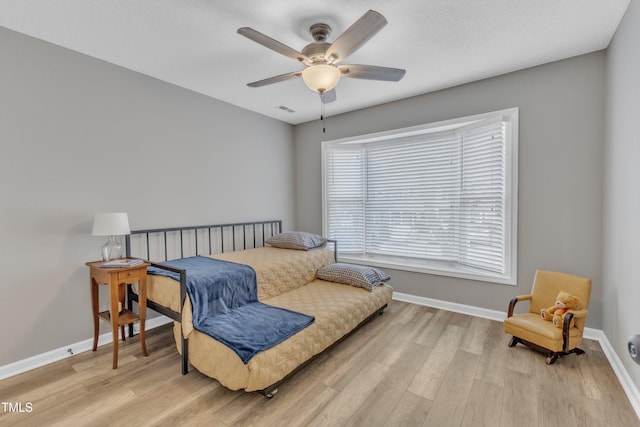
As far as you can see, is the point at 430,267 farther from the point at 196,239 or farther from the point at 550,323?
the point at 196,239

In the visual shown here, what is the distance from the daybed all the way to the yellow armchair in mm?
1279

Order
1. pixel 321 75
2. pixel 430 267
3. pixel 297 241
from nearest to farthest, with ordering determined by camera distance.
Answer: pixel 321 75
pixel 430 267
pixel 297 241

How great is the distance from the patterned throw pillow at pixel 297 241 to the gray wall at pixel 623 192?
2845 millimetres

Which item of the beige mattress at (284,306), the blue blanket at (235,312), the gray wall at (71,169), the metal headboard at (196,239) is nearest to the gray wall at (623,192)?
the beige mattress at (284,306)

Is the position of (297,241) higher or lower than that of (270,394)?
higher

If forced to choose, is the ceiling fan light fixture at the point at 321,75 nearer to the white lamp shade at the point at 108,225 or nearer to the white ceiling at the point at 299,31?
the white ceiling at the point at 299,31

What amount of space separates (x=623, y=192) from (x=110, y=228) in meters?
3.97

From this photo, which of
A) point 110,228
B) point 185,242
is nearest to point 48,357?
point 110,228

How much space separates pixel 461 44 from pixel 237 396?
3209 millimetres

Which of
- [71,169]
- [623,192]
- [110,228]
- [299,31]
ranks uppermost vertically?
[299,31]

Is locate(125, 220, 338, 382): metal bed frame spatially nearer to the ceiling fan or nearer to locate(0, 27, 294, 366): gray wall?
locate(0, 27, 294, 366): gray wall

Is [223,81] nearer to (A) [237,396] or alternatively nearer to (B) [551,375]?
A: (A) [237,396]

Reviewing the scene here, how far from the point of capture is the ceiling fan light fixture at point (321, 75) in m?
2.02

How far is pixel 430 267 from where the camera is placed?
358 cm
